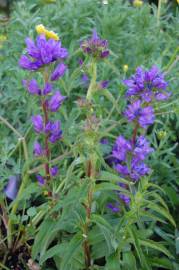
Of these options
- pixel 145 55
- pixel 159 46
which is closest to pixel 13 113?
pixel 145 55

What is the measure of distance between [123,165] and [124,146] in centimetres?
15

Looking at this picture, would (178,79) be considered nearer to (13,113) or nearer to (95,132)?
(13,113)

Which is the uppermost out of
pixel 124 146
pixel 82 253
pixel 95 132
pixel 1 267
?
pixel 95 132

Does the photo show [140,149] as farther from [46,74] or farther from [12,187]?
[12,187]

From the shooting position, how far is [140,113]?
1351 millimetres

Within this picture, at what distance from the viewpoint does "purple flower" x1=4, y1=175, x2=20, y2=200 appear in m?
1.84

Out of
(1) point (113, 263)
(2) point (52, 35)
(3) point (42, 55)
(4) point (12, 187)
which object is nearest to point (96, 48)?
(3) point (42, 55)

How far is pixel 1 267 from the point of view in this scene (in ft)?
5.33

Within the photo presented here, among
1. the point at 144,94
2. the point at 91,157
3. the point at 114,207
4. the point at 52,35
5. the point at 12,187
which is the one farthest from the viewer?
the point at 12,187

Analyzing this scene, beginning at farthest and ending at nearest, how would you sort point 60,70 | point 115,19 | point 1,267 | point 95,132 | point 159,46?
point 159,46 < point 115,19 < point 1,267 < point 60,70 < point 95,132

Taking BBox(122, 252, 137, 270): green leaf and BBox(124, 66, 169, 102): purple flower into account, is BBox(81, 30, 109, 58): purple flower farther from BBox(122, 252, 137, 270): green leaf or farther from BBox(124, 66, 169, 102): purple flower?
BBox(122, 252, 137, 270): green leaf

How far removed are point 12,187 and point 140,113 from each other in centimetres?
70

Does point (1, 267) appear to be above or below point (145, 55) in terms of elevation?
below

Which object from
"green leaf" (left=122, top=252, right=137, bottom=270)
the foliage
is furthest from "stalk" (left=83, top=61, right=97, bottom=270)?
"green leaf" (left=122, top=252, right=137, bottom=270)
